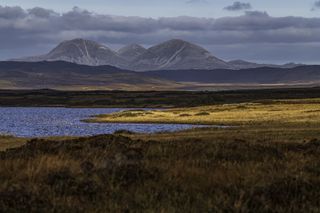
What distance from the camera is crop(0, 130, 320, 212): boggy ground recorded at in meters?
13.0

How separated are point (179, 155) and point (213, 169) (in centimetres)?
312

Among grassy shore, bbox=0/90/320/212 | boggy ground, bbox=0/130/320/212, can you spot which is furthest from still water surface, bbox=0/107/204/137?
boggy ground, bbox=0/130/320/212

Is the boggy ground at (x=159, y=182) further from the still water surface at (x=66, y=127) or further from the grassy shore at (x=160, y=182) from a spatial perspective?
the still water surface at (x=66, y=127)

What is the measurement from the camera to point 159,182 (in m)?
15.2

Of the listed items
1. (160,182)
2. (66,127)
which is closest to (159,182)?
(160,182)

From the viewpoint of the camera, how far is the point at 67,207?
12734 mm

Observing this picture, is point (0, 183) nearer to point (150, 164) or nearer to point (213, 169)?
point (150, 164)

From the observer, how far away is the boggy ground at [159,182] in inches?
511

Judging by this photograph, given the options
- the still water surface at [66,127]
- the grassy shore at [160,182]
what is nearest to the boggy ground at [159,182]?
the grassy shore at [160,182]

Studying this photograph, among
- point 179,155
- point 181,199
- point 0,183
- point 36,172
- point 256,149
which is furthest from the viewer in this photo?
point 256,149

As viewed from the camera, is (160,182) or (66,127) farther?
(66,127)

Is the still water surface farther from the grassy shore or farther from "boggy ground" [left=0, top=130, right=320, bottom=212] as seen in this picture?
"boggy ground" [left=0, top=130, right=320, bottom=212]

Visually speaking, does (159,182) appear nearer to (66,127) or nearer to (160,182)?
(160,182)

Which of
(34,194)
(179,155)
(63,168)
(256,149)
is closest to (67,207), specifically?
(34,194)
